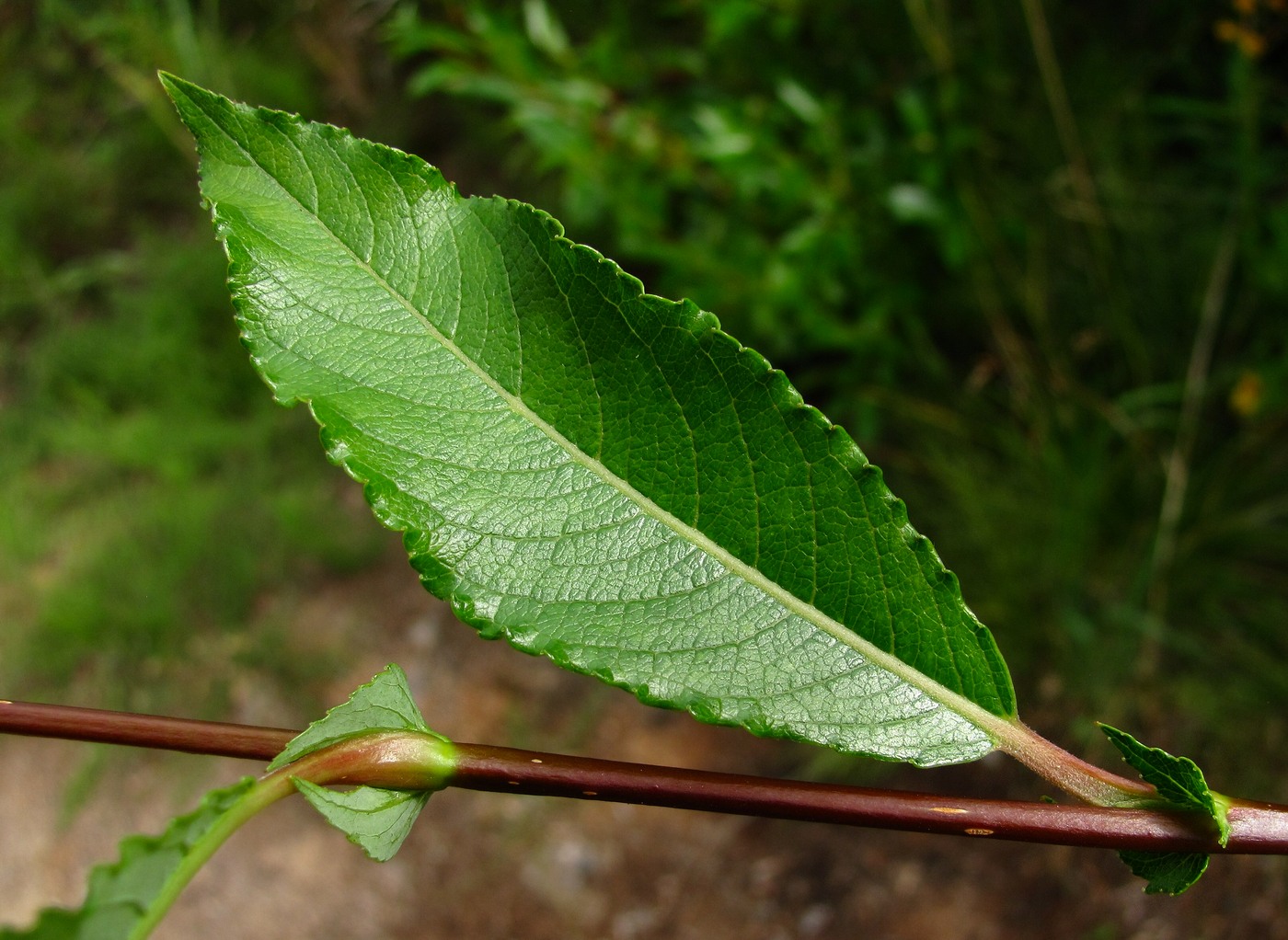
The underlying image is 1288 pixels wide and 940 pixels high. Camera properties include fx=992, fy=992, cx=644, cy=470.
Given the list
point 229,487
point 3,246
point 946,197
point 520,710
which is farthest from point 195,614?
point 946,197

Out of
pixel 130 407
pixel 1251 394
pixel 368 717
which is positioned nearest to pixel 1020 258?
pixel 1251 394

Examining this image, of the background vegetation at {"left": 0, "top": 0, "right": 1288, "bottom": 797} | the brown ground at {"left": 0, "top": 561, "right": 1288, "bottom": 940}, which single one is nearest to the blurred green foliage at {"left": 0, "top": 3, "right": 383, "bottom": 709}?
the brown ground at {"left": 0, "top": 561, "right": 1288, "bottom": 940}

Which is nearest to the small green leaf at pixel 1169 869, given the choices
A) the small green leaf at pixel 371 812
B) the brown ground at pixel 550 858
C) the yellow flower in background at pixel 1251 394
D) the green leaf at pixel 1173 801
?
the green leaf at pixel 1173 801

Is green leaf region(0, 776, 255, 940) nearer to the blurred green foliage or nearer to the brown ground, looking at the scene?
the brown ground

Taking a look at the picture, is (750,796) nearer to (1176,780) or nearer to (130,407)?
(1176,780)

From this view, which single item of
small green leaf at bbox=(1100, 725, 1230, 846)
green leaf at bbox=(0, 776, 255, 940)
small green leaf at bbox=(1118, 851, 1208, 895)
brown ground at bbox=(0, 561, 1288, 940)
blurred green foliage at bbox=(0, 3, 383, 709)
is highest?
green leaf at bbox=(0, 776, 255, 940)

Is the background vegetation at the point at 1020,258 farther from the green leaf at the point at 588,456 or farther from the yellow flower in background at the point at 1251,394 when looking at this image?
the green leaf at the point at 588,456
